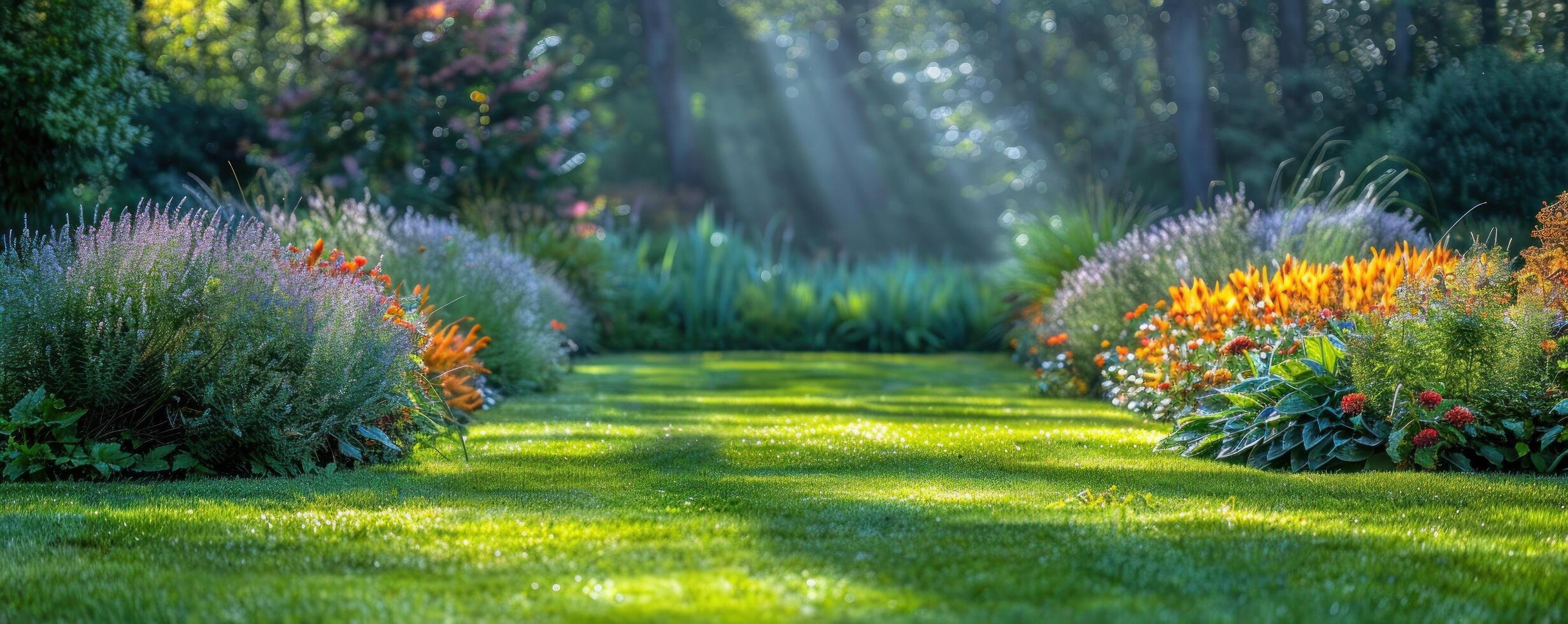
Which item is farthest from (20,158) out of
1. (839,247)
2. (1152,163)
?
(839,247)

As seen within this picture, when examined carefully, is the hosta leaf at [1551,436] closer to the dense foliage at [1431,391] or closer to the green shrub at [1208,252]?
the dense foliage at [1431,391]

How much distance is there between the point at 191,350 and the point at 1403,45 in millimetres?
14298

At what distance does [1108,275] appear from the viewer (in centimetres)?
980

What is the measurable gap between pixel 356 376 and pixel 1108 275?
586 cm

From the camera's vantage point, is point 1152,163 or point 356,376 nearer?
point 356,376

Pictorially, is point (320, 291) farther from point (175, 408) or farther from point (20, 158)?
point (20, 158)

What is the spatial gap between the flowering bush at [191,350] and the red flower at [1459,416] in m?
4.26

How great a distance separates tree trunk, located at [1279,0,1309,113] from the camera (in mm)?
21406

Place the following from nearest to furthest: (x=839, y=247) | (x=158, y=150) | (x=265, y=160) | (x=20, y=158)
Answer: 1. (x=20, y=158)
2. (x=265, y=160)
3. (x=158, y=150)
4. (x=839, y=247)

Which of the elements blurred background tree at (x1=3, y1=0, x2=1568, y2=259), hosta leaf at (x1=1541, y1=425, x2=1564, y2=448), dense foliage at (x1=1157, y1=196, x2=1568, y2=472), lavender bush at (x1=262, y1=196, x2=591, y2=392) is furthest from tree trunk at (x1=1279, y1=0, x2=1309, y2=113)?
hosta leaf at (x1=1541, y1=425, x2=1564, y2=448)

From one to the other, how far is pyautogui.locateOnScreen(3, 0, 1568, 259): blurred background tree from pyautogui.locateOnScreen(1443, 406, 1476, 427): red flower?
5.14 metres

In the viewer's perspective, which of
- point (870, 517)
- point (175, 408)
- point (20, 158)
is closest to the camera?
point (870, 517)

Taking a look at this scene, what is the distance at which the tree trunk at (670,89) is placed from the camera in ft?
89.5

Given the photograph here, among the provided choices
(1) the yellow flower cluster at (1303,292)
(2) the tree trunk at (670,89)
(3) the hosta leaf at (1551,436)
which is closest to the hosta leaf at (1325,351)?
(1) the yellow flower cluster at (1303,292)
